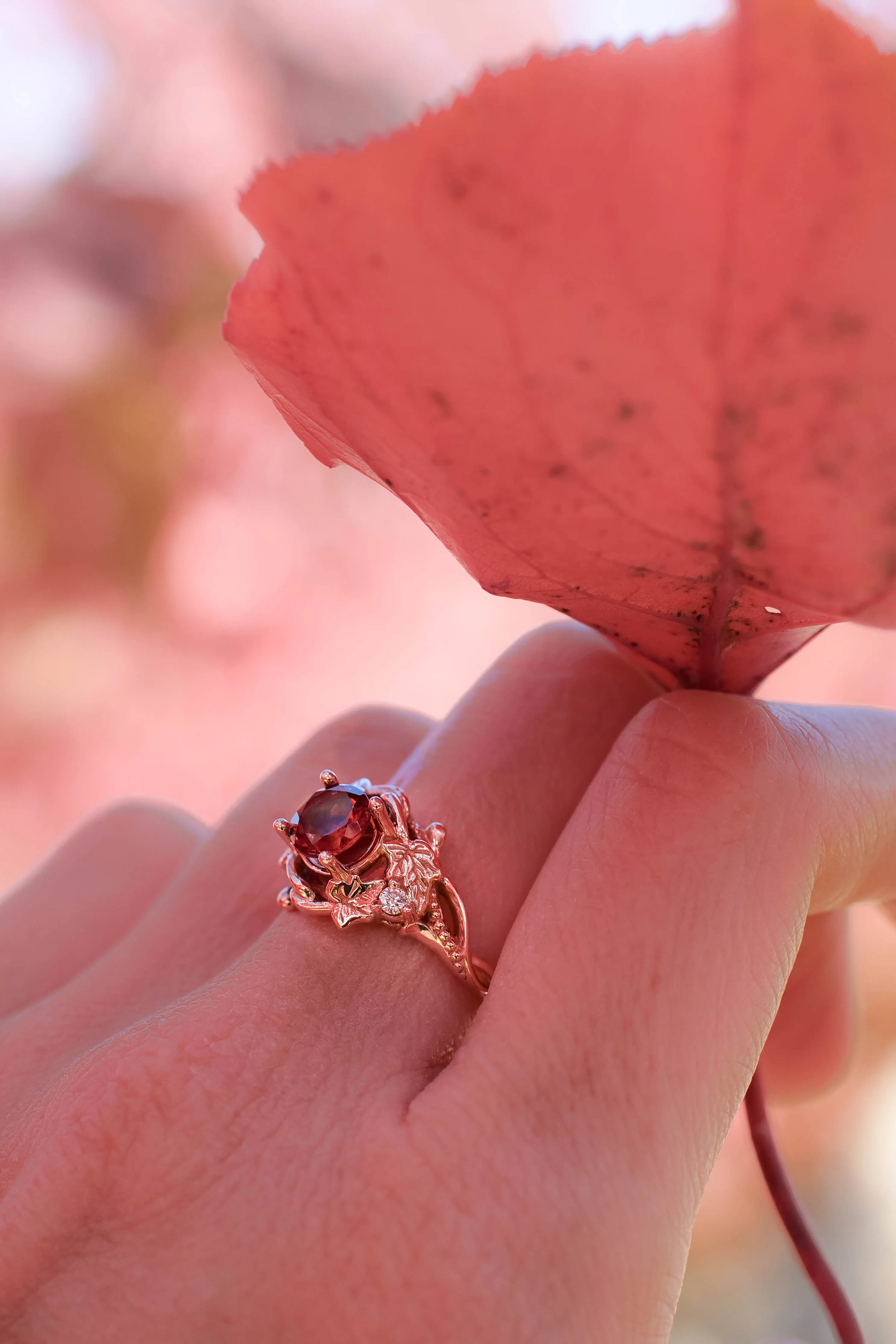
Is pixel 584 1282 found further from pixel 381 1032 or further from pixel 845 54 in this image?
pixel 845 54

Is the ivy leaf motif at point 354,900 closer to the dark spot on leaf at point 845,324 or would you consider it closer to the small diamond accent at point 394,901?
the small diamond accent at point 394,901

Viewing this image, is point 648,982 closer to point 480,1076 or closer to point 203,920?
point 480,1076

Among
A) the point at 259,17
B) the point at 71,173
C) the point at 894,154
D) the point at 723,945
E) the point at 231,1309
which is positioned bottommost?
the point at 231,1309

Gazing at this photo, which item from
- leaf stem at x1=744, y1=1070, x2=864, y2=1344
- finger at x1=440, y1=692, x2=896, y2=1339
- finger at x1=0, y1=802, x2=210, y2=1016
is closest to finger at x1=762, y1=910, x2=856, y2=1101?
leaf stem at x1=744, y1=1070, x2=864, y2=1344

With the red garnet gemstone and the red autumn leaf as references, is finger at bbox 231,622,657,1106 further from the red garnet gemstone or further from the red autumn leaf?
the red autumn leaf

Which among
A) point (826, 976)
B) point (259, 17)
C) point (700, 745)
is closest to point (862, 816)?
point (700, 745)

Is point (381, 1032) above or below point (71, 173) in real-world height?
below

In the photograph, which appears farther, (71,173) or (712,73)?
(71,173)

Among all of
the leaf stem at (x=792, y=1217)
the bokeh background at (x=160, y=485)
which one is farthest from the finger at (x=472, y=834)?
the bokeh background at (x=160, y=485)
